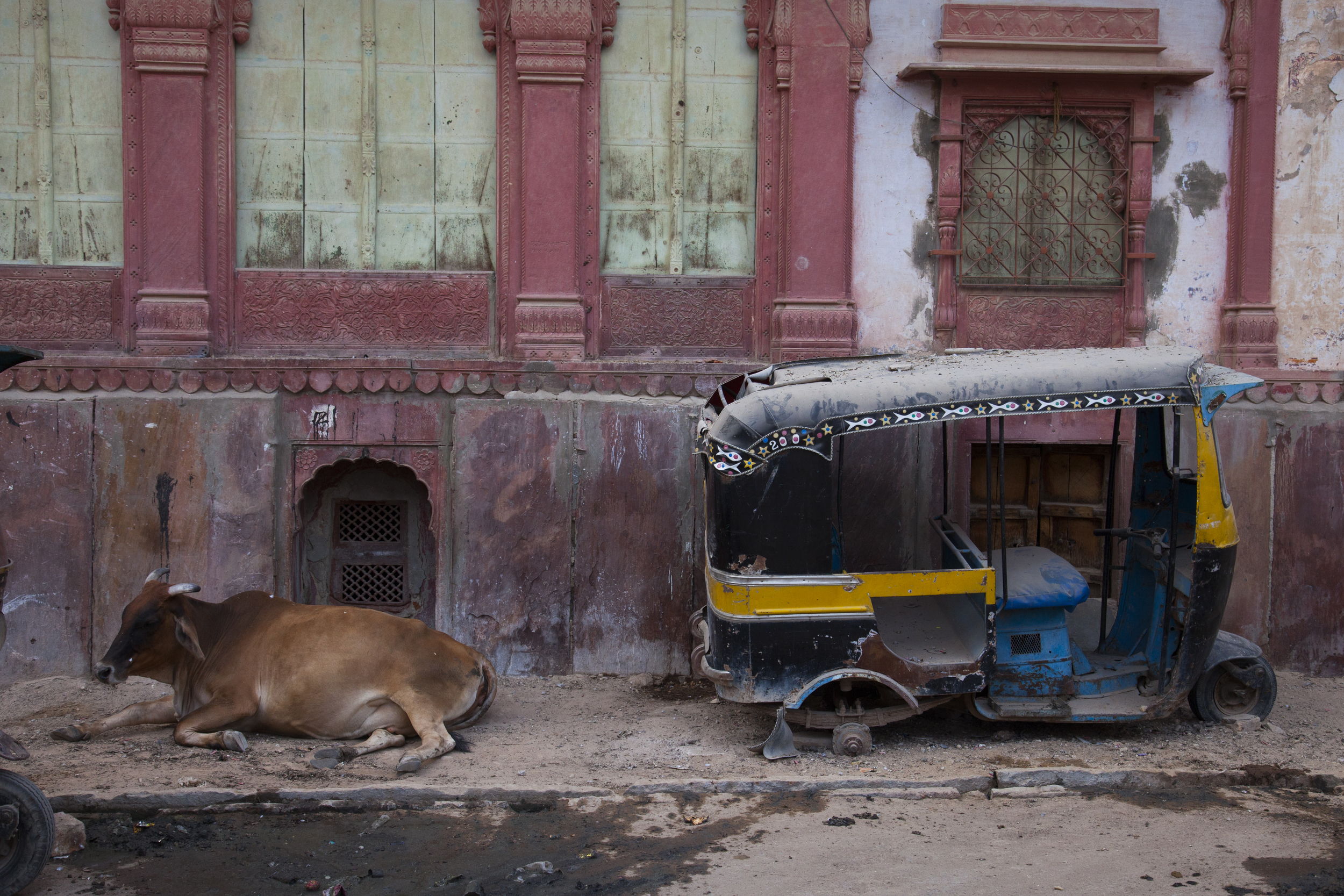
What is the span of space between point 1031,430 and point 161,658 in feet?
20.1

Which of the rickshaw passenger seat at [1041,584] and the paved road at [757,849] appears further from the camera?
the rickshaw passenger seat at [1041,584]

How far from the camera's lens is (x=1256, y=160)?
8148 mm

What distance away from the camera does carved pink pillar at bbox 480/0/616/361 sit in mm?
7875

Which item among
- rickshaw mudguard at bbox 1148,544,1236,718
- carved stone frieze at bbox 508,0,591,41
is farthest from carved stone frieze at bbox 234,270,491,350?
rickshaw mudguard at bbox 1148,544,1236,718

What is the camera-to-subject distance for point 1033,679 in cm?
616

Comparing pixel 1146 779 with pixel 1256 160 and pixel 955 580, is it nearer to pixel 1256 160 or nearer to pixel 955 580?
pixel 955 580

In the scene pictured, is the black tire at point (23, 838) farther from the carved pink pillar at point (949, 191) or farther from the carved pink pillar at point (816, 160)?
the carved pink pillar at point (949, 191)

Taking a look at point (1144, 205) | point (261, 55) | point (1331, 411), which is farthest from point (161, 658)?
point (1331, 411)

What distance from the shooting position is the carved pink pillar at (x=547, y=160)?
7.88 m

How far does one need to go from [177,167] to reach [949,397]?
578cm

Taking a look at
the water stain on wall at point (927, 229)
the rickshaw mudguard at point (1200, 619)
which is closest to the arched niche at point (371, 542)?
the water stain on wall at point (927, 229)

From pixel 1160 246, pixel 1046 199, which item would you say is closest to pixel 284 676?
pixel 1046 199

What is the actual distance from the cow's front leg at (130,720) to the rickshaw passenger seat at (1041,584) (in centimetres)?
496

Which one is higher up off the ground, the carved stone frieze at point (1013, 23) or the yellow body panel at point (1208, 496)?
the carved stone frieze at point (1013, 23)
